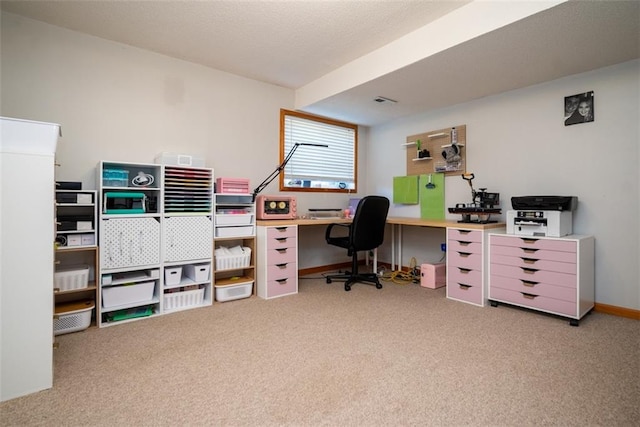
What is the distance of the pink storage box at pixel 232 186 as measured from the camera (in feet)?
10.3

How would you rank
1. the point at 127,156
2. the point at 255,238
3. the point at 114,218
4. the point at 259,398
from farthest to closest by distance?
the point at 255,238, the point at 127,156, the point at 114,218, the point at 259,398

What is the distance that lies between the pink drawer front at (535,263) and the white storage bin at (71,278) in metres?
3.53

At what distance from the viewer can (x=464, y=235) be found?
311cm

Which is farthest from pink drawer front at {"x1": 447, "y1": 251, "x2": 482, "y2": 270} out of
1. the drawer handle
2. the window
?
the window

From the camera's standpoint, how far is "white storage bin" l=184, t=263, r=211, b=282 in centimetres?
294

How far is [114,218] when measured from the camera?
2.52m

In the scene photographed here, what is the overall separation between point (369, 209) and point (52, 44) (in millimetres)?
3183

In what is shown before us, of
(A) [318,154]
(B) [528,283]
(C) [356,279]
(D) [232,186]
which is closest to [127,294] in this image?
(D) [232,186]

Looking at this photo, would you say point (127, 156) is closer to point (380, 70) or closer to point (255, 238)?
point (255, 238)

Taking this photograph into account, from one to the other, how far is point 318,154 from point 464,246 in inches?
90.0

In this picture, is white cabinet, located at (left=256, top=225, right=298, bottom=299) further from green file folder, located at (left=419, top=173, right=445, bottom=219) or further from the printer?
the printer

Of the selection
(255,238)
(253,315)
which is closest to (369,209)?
(255,238)

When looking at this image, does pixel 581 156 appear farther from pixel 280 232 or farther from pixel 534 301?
pixel 280 232

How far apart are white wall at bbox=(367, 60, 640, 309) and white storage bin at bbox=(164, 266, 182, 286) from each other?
324 centimetres
